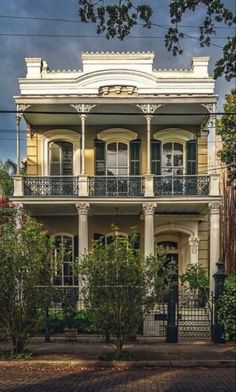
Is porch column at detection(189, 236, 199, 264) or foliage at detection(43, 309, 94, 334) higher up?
porch column at detection(189, 236, 199, 264)

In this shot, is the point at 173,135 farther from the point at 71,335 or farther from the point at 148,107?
the point at 71,335

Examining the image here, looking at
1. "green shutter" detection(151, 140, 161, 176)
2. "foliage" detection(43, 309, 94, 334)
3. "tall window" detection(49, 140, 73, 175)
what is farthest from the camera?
"tall window" detection(49, 140, 73, 175)

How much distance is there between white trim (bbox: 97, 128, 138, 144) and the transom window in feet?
4.91

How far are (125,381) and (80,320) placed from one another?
20.2 feet

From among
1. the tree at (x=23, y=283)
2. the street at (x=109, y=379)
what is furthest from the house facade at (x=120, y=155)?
the street at (x=109, y=379)

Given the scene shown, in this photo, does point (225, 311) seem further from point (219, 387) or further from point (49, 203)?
point (49, 203)

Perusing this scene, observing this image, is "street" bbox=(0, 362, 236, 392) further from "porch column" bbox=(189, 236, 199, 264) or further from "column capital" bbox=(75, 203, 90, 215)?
"porch column" bbox=(189, 236, 199, 264)

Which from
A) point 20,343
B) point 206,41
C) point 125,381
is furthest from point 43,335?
point 206,41

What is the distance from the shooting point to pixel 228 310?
1432 cm

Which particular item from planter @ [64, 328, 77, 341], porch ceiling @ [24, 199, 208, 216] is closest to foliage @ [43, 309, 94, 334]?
planter @ [64, 328, 77, 341]

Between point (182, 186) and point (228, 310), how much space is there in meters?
8.23

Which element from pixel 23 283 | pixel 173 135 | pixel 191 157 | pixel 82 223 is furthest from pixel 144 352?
pixel 173 135

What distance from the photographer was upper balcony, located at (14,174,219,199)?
71.1 ft

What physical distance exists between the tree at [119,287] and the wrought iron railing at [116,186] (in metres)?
9.35
